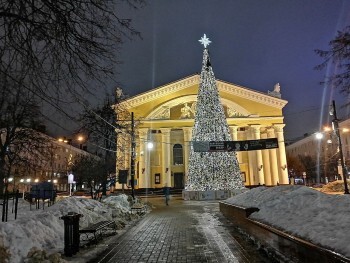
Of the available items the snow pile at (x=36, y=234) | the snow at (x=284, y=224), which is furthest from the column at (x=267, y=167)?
the snow at (x=284, y=224)

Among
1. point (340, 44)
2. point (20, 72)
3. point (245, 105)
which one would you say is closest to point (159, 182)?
point (245, 105)

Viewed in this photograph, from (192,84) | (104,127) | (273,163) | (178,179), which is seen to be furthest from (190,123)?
(104,127)

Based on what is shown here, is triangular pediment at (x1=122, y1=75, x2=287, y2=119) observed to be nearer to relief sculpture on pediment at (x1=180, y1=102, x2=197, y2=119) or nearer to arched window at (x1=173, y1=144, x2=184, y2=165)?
relief sculpture on pediment at (x1=180, y1=102, x2=197, y2=119)

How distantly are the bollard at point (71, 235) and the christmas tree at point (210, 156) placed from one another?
17.8 metres

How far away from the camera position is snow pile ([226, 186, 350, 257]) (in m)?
5.20

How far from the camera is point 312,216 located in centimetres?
652

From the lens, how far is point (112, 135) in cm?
3294

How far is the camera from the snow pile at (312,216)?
520 centimetres

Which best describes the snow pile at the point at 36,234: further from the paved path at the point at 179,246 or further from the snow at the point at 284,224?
the paved path at the point at 179,246

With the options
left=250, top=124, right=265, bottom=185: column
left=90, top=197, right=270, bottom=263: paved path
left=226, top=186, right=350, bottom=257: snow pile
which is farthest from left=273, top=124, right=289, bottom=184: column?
left=226, top=186, right=350, bottom=257: snow pile

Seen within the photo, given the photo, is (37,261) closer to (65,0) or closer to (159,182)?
(65,0)

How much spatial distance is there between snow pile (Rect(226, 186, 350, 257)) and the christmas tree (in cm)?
1546

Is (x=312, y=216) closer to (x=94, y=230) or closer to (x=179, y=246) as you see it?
(x=179, y=246)

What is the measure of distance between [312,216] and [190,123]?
143 feet
